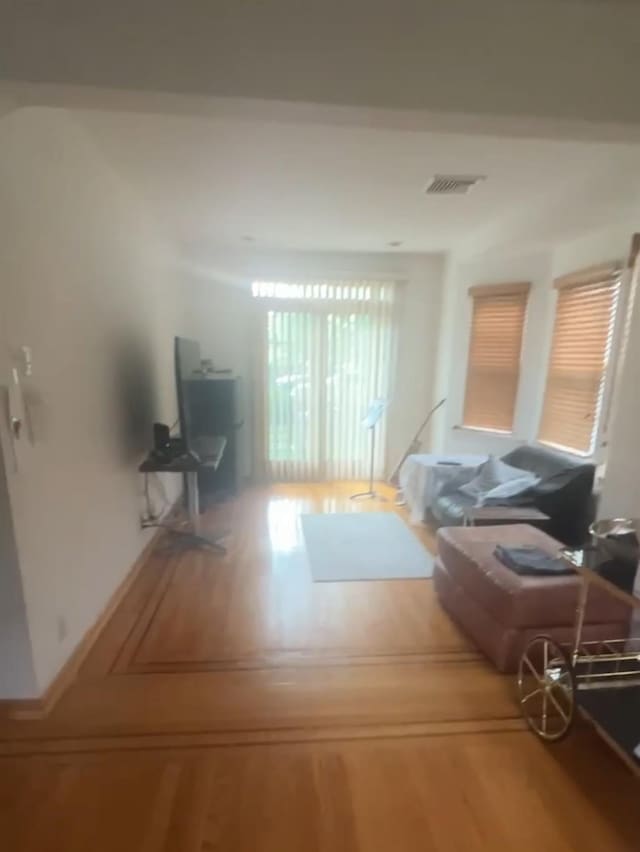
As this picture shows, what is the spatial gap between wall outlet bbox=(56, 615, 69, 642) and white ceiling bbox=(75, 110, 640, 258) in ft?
7.11

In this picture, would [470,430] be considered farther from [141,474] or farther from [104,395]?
[104,395]

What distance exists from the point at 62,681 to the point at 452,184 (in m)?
3.40

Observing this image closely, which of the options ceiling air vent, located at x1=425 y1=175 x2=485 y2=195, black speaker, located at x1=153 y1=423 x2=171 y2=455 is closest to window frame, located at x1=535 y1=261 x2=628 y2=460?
ceiling air vent, located at x1=425 y1=175 x2=485 y2=195

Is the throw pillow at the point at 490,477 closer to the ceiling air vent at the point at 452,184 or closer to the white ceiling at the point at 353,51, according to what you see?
the ceiling air vent at the point at 452,184

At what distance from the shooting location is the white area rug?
10.5 feet

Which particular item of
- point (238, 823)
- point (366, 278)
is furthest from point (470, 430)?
point (238, 823)

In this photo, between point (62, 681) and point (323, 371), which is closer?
point (62, 681)

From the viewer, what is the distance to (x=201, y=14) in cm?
130

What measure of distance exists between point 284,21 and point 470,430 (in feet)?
12.5

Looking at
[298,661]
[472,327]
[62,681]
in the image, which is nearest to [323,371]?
[472,327]

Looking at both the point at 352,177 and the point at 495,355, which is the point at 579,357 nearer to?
the point at 495,355

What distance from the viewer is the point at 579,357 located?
352 cm

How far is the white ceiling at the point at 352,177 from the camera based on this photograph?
218 centimetres

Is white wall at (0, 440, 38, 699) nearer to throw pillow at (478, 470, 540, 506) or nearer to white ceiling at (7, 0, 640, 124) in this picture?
white ceiling at (7, 0, 640, 124)
